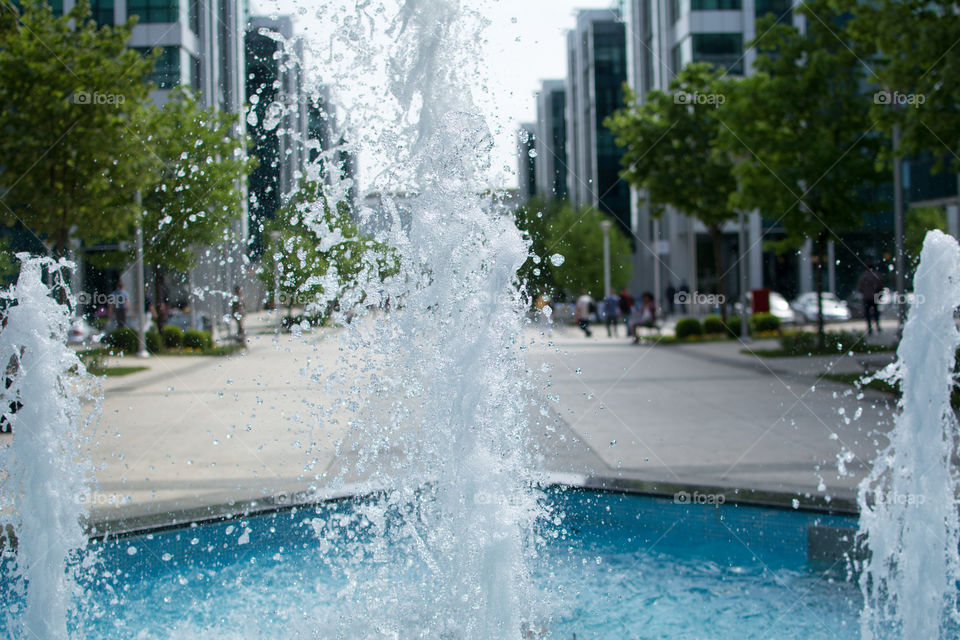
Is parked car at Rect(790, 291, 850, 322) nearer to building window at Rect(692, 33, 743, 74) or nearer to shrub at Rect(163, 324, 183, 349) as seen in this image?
building window at Rect(692, 33, 743, 74)

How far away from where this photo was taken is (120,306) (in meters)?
16.6

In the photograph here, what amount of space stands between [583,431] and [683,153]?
50.4 ft

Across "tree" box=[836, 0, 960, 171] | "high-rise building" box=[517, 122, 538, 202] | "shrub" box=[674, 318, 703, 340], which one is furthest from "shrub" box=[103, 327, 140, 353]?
"tree" box=[836, 0, 960, 171]

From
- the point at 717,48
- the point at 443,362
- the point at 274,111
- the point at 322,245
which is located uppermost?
the point at 717,48

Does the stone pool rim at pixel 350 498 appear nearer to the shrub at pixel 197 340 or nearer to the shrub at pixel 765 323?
the shrub at pixel 197 340

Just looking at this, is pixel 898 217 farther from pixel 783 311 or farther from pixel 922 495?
pixel 783 311

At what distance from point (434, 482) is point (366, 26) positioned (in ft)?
8.67

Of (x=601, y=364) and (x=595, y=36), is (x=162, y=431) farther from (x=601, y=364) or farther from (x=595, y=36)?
(x=595, y=36)

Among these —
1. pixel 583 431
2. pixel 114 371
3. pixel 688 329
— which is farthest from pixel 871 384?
pixel 114 371

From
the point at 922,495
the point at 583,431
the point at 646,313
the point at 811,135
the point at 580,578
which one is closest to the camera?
the point at 922,495

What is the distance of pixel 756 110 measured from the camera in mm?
15844

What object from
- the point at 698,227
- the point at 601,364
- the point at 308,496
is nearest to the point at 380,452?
the point at 308,496

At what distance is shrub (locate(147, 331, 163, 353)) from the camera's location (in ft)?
55.7

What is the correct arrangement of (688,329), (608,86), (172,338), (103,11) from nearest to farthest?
(103,11)
(172,338)
(688,329)
(608,86)
